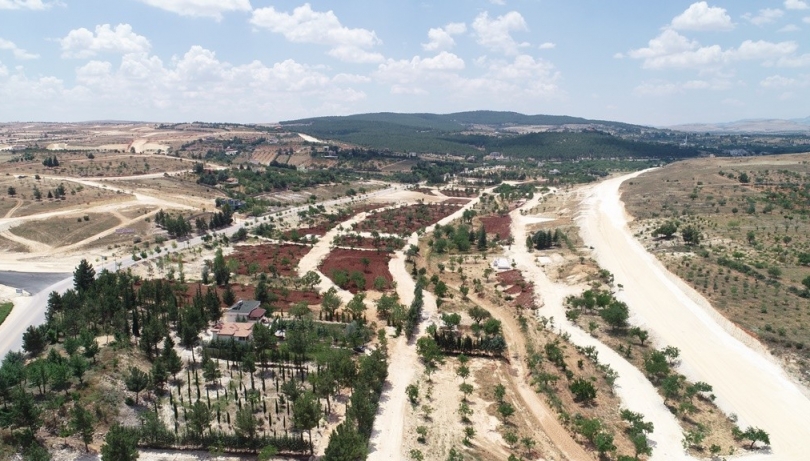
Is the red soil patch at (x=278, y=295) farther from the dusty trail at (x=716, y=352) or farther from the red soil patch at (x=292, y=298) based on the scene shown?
the dusty trail at (x=716, y=352)

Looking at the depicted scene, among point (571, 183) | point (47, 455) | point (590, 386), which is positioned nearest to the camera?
point (47, 455)

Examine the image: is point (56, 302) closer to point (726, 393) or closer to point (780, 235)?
point (726, 393)

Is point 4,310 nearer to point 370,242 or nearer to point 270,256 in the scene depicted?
point 270,256

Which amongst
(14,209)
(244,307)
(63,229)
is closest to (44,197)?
(14,209)

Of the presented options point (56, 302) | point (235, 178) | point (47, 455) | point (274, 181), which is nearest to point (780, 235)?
point (47, 455)

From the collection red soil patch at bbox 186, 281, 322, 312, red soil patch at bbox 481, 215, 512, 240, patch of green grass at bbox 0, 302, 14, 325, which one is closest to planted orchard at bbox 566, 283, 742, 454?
red soil patch at bbox 186, 281, 322, 312

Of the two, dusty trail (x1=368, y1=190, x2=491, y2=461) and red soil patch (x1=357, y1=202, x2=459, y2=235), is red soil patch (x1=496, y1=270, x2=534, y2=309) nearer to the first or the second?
dusty trail (x1=368, y1=190, x2=491, y2=461)
